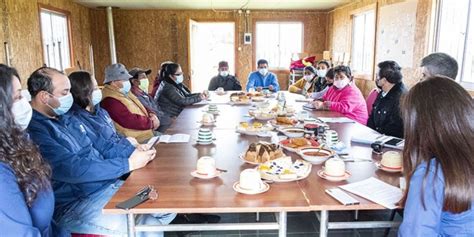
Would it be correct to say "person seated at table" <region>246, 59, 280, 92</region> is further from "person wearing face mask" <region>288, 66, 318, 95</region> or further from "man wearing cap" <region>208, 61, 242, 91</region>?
"person wearing face mask" <region>288, 66, 318, 95</region>

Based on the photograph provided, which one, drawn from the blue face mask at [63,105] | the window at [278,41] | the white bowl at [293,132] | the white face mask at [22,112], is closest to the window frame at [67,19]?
the window at [278,41]

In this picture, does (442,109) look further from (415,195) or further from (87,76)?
(87,76)

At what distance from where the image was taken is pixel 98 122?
7.25 feet

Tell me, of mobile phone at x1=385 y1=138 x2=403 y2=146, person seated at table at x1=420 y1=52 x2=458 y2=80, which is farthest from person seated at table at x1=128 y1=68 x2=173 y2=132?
person seated at table at x1=420 y1=52 x2=458 y2=80

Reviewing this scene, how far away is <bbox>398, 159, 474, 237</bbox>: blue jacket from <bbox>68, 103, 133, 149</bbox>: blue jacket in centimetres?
162

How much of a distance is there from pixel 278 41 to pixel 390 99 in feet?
17.6

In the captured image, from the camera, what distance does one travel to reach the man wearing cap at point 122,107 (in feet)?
9.08

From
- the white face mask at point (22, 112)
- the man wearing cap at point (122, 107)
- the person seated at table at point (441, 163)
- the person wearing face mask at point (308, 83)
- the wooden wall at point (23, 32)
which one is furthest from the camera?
the person wearing face mask at point (308, 83)

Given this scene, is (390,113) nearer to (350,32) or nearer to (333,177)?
(333,177)

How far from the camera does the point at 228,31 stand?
7.92m

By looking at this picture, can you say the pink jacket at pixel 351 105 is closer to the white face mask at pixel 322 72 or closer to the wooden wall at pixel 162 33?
the white face mask at pixel 322 72

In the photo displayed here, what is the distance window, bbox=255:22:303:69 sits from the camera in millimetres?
7691

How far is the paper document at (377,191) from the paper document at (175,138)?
3.64 feet

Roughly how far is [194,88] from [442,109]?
19.4 feet
